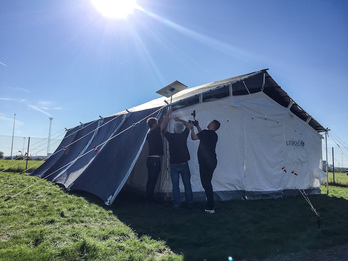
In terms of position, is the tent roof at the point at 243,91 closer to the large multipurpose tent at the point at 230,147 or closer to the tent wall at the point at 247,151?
the large multipurpose tent at the point at 230,147

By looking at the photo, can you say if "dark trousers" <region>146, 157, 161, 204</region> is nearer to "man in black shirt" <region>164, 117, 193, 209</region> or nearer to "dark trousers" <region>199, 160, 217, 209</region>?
"man in black shirt" <region>164, 117, 193, 209</region>

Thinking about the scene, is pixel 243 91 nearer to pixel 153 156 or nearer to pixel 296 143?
pixel 296 143

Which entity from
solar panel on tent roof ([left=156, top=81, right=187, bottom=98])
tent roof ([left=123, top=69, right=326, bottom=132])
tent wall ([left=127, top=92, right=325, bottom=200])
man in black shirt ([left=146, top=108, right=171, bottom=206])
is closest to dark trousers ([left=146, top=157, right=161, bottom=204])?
man in black shirt ([left=146, top=108, right=171, bottom=206])

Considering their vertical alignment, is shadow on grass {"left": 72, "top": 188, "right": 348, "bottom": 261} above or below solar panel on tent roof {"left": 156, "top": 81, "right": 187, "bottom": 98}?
below

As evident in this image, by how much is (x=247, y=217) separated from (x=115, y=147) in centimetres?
344

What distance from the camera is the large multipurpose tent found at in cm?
532

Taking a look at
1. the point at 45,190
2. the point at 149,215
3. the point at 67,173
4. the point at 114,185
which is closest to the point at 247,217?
the point at 149,215

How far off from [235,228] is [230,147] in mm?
2635

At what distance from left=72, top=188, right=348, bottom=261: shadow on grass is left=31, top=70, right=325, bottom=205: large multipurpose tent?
A: 615 millimetres

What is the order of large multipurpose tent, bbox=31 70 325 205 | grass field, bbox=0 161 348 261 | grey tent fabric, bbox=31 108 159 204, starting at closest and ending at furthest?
grass field, bbox=0 161 348 261 < grey tent fabric, bbox=31 108 159 204 < large multipurpose tent, bbox=31 70 325 205

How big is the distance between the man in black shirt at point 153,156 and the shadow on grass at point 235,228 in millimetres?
383

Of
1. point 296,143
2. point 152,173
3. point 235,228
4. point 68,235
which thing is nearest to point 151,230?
point 68,235

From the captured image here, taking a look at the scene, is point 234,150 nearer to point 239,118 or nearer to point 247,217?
point 239,118

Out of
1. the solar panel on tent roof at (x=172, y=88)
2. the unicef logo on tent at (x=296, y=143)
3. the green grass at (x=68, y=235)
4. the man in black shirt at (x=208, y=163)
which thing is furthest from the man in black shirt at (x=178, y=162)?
the unicef logo on tent at (x=296, y=143)
